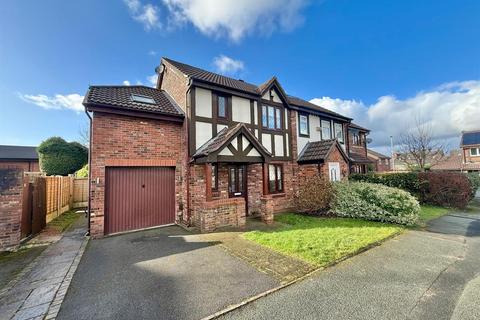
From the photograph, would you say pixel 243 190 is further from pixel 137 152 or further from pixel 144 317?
pixel 144 317

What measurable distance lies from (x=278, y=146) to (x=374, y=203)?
209 inches

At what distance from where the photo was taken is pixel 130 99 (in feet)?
29.8

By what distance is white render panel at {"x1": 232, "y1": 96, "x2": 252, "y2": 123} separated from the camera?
34.6 ft

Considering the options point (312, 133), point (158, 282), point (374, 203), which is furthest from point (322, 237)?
point (312, 133)

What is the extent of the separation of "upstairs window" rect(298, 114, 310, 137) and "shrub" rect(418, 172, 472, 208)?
7.22m

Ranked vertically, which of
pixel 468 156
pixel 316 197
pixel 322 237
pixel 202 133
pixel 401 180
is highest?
pixel 468 156

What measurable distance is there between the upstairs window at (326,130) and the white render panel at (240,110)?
21.1 feet

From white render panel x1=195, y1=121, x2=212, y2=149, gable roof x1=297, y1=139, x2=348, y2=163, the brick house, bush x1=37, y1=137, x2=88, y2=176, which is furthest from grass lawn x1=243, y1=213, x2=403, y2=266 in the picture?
bush x1=37, y1=137, x2=88, y2=176

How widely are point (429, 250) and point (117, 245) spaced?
9.06m

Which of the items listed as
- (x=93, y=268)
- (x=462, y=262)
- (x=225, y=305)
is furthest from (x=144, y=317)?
(x=462, y=262)

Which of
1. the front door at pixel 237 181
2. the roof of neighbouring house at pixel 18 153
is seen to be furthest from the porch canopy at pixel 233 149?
the roof of neighbouring house at pixel 18 153

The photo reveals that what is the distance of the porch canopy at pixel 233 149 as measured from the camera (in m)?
8.19

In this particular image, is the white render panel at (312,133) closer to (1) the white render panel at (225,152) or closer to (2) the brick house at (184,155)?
(2) the brick house at (184,155)

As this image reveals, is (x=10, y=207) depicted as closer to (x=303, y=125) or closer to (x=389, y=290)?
(x=389, y=290)
